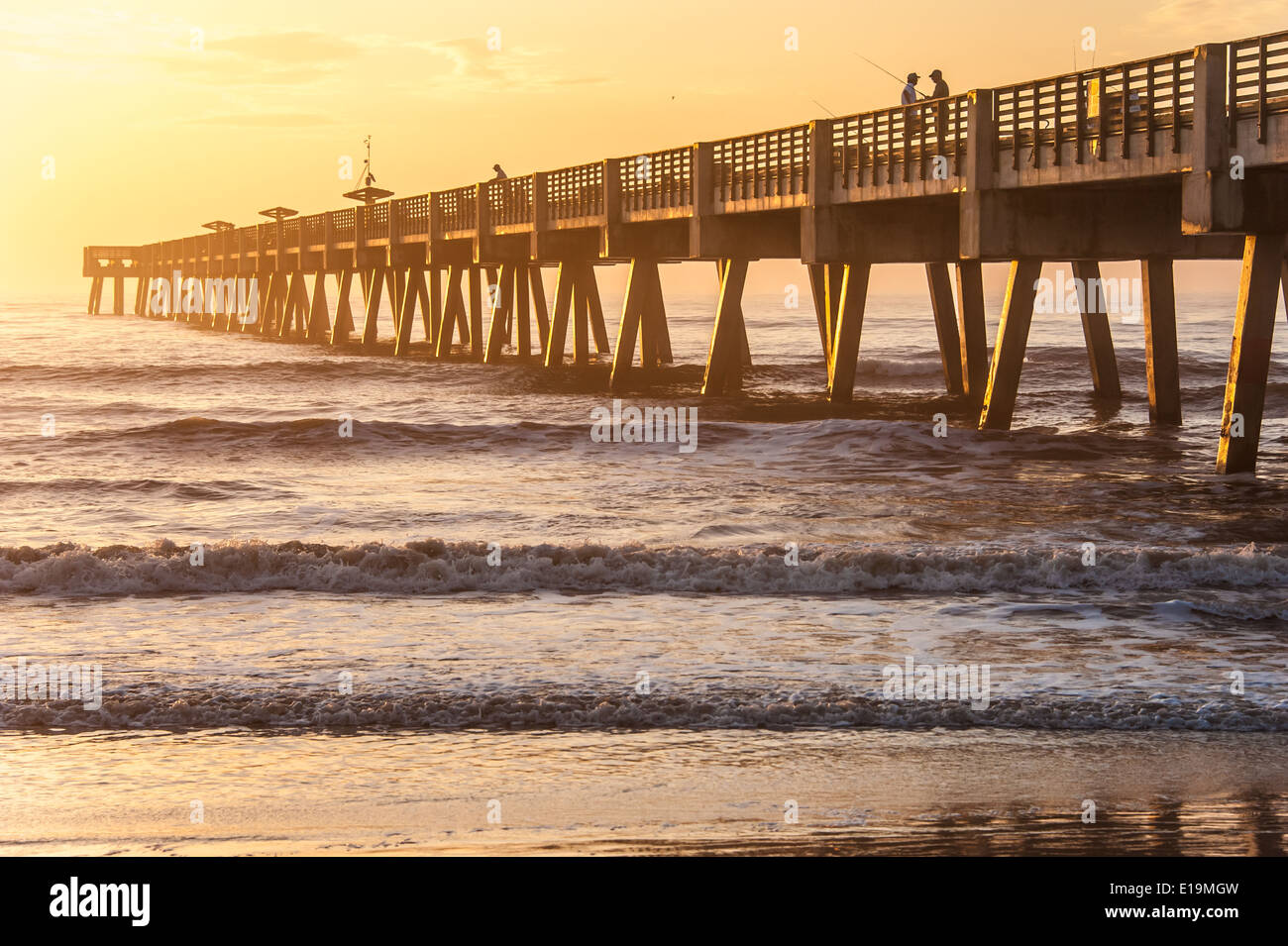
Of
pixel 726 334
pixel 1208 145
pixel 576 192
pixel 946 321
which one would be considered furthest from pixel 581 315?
pixel 1208 145

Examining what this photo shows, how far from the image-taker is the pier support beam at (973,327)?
84.1 ft

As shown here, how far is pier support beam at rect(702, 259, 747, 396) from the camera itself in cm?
2975

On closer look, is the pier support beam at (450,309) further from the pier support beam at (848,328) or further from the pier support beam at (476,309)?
the pier support beam at (848,328)

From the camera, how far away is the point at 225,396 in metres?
37.2

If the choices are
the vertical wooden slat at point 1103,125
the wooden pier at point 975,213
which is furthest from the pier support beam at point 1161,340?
the vertical wooden slat at point 1103,125

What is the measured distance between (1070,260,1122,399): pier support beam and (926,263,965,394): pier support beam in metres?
2.47

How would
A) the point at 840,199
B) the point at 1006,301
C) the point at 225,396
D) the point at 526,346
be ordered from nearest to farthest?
the point at 1006,301 < the point at 840,199 < the point at 225,396 < the point at 526,346

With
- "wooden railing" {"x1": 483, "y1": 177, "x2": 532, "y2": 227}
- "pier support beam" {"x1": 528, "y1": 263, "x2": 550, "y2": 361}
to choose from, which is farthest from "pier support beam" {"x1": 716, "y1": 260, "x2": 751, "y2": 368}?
"pier support beam" {"x1": 528, "y1": 263, "x2": 550, "y2": 361}

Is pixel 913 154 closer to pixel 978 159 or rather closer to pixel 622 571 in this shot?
pixel 978 159

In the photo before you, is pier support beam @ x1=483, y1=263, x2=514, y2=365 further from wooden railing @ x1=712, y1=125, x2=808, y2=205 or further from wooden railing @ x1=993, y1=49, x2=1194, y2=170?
wooden railing @ x1=993, y1=49, x2=1194, y2=170

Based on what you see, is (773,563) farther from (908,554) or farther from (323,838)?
(323,838)

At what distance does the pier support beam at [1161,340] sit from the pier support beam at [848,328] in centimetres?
454

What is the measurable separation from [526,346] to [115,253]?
7879 cm

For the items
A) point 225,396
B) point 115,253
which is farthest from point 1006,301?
point 115,253
